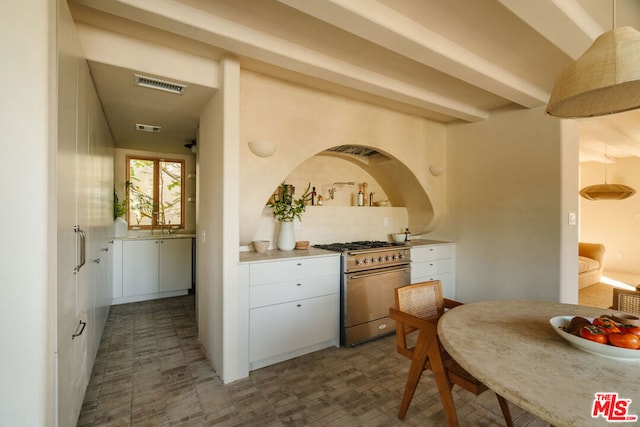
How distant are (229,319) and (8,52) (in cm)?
195

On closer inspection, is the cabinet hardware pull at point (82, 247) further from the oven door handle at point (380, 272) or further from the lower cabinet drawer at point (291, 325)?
the oven door handle at point (380, 272)

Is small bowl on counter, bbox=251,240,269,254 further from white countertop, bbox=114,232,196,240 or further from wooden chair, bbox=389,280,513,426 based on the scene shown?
white countertop, bbox=114,232,196,240

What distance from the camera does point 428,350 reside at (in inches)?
68.6

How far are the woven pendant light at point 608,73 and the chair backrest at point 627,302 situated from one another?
50.6 inches

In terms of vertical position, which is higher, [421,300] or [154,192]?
[154,192]

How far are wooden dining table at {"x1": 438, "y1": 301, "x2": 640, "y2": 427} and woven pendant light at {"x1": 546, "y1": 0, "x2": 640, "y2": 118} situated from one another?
3.52ft

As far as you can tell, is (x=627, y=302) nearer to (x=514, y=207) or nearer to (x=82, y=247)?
(x=514, y=207)

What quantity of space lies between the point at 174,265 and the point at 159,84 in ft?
10.0

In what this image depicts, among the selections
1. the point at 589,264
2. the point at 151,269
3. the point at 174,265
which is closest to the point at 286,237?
the point at 174,265

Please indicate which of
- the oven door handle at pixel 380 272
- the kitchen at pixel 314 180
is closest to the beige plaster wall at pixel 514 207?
the kitchen at pixel 314 180

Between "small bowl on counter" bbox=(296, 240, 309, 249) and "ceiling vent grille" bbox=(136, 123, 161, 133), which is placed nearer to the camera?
"small bowl on counter" bbox=(296, 240, 309, 249)

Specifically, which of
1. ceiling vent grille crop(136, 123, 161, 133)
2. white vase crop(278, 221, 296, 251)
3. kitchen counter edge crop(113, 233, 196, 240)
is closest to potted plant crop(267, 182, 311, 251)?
white vase crop(278, 221, 296, 251)

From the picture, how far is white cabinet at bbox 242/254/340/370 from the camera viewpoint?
8.29ft

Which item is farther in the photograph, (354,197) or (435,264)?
(354,197)
